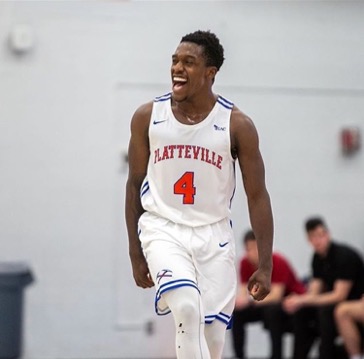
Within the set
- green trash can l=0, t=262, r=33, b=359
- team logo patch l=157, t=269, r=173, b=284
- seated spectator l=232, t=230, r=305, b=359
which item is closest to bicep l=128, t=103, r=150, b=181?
team logo patch l=157, t=269, r=173, b=284

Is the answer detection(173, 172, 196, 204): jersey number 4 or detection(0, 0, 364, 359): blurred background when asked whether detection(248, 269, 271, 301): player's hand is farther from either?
detection(0, 0, 364, 359): blurred background

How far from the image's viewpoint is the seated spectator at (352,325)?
936 centimetres

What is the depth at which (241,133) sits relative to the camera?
5.80m

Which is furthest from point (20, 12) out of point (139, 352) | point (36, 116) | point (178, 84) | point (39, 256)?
point (178, 84)

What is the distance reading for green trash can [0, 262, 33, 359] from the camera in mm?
10336

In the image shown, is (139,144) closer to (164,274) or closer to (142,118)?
(142,118)

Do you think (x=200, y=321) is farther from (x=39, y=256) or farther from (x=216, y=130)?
(x=39, y=256)

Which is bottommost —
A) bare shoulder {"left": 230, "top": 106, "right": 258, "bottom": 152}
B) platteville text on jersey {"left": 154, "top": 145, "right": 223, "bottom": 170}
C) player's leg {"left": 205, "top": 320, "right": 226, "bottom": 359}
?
player's leg {"left": 205, "top": 320, "right": 226, "bottom": 359}

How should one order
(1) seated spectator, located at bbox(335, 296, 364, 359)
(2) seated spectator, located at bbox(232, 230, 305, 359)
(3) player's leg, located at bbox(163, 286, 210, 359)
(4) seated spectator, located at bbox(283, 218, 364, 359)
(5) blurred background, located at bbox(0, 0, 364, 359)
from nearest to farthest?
(3) player's leg, located at bbox(163, 286, 210, 359)
(1) seated spectator, located at bbox(335, 296, 364, 359)
(4) seated spectator, located at bbox(283, 218, 364, 359)
(2) seated spectator, located at bbox(232, 230, 305, 359)
(5) blurred background, located at bbox(0, 0, 364, 359)

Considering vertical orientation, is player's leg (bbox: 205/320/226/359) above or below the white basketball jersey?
below

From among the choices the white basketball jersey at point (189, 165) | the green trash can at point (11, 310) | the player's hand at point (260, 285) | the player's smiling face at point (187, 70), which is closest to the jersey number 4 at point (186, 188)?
the white basketball jersey at point (189, 165)

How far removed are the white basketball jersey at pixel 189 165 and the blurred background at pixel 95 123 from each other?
5352 millimetres

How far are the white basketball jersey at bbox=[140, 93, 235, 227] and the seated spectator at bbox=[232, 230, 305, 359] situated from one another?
4.35 metres

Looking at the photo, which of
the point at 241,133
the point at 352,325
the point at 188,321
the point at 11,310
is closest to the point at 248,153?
the point at 241,133
